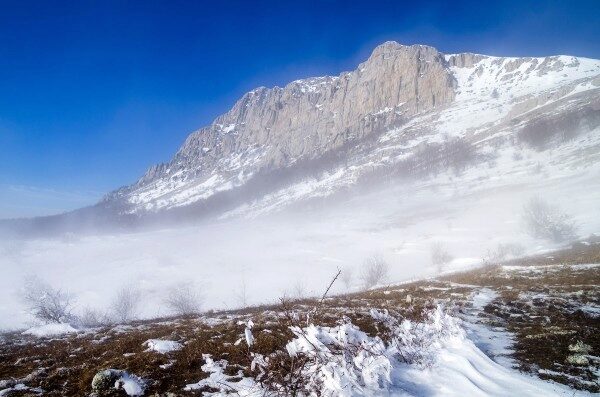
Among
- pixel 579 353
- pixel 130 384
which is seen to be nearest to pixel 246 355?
pixel 130 384

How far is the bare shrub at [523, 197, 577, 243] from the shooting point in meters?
83.4

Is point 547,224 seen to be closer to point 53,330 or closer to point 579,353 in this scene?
point 579,353

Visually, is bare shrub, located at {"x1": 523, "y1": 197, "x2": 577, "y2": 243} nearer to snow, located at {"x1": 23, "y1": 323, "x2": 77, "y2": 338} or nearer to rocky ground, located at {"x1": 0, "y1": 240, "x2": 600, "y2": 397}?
rocky ground, located at {"x1": 0, "y1": 240, "x2": 600, "y2": 397}

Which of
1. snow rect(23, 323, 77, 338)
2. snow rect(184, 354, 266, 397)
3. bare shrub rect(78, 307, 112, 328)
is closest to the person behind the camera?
snow rect(184, 354, 266, 397)

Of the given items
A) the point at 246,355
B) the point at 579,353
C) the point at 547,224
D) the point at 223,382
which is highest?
the point at 547,224

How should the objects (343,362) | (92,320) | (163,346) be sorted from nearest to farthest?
(343,362), (163,346), (92,320)

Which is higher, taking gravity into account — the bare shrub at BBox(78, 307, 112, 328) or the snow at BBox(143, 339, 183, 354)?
the snow at BBox(143, 339, 183, 354)

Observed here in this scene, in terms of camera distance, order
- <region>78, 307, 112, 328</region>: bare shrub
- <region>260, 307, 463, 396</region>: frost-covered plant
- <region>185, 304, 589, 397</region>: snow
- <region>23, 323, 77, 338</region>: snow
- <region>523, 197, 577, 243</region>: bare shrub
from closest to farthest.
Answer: <region>260, 307, 463, 396</region>: frost-covered plant
<region>185, 304, 589, 397</region>: snow
<region>23, 323, 77, 338</region>: snow
<region>78, 307, 112, 328</region>: bare shrub
<region>523, 197, 577, 243</region>: bare shrub

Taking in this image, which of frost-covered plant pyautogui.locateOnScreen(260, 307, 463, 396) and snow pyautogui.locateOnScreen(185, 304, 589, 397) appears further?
snow pyautogui.locateOnScreen(185, 304, 589, 397)

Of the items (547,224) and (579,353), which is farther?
(547,224)

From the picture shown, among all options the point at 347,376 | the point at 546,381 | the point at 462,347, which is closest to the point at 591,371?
the point at 546,381

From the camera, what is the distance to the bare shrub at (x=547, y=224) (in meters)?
83.4

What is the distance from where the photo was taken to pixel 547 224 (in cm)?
8569

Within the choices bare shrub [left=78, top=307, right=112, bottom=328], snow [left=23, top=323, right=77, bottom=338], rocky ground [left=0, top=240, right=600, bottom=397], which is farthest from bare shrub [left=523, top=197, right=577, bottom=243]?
snow [left=23, top=323, right=77, bottom=338]
